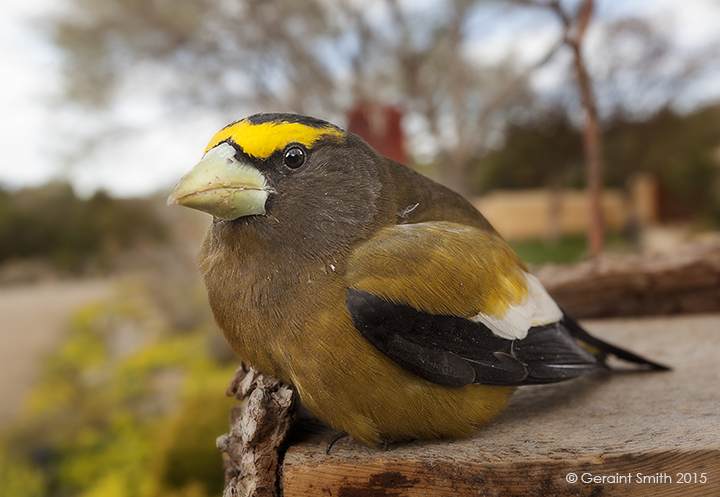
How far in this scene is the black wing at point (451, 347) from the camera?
3.49ft

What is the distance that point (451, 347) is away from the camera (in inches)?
44.9

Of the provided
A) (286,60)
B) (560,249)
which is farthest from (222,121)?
(560,249)

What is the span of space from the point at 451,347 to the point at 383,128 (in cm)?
402

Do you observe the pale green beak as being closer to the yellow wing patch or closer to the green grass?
the yellow wing patch

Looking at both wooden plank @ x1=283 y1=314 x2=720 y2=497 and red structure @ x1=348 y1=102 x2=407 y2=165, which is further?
red structure @ x1=348 y1=102 x2=407 y2=165

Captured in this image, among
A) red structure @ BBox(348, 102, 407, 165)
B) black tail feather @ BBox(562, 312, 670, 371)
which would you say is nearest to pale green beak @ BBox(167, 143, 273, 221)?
black tail feather @ BBox(562, 312, 670, 371)

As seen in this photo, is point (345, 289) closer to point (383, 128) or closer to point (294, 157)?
point (294, 157)

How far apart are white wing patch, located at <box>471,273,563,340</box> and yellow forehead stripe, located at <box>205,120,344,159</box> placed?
1.83 ft

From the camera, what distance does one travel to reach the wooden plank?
1.04 metres

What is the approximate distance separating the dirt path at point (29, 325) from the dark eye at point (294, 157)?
5.37 m

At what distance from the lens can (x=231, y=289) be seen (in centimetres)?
115

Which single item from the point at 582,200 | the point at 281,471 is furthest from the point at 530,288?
the point at 582,200

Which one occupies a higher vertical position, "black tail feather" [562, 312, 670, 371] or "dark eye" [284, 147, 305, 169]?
"dark eye" [284, 147, 305, 169]

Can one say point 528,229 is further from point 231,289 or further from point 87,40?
point 231,289
